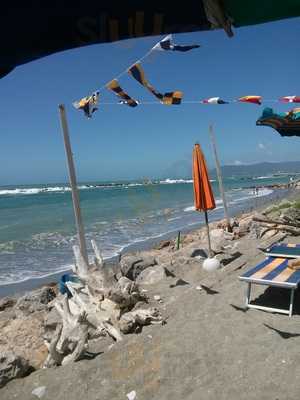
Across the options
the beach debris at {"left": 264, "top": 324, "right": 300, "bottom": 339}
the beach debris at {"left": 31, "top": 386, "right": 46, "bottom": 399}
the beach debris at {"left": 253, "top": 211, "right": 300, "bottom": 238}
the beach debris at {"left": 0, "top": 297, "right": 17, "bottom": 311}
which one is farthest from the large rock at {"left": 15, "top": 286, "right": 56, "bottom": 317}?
the beach debris at {"left": 264, "top": 324, "right": 300, "bottom": 339}

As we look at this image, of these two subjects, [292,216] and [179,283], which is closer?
[179,283]

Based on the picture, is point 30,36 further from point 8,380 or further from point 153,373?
point 8,380

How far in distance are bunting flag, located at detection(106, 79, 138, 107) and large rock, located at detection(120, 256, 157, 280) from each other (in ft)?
11.8

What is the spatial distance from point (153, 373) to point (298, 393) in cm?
138

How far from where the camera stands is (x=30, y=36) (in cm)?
125

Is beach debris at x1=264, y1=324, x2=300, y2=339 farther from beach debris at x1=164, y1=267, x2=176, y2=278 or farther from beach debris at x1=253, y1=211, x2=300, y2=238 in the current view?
beach debris at x1=164, y1=267, x2=176, y2=278

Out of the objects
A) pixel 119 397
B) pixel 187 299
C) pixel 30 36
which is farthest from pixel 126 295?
pixel 30 36

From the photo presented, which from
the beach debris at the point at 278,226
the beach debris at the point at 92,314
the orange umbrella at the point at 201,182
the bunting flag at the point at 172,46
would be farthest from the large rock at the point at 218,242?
the bunting flag at the point at 172,46

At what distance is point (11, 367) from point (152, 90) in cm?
573

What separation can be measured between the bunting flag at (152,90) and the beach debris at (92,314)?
371 centimetres

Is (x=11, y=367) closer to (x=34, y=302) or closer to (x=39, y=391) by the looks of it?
(x=39, y=391)

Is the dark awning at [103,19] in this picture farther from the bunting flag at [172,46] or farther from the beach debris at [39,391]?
the bunting flag at [172,46]

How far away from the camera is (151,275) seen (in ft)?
24.7

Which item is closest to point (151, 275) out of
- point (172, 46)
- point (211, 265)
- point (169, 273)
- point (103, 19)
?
point (169, 273)
